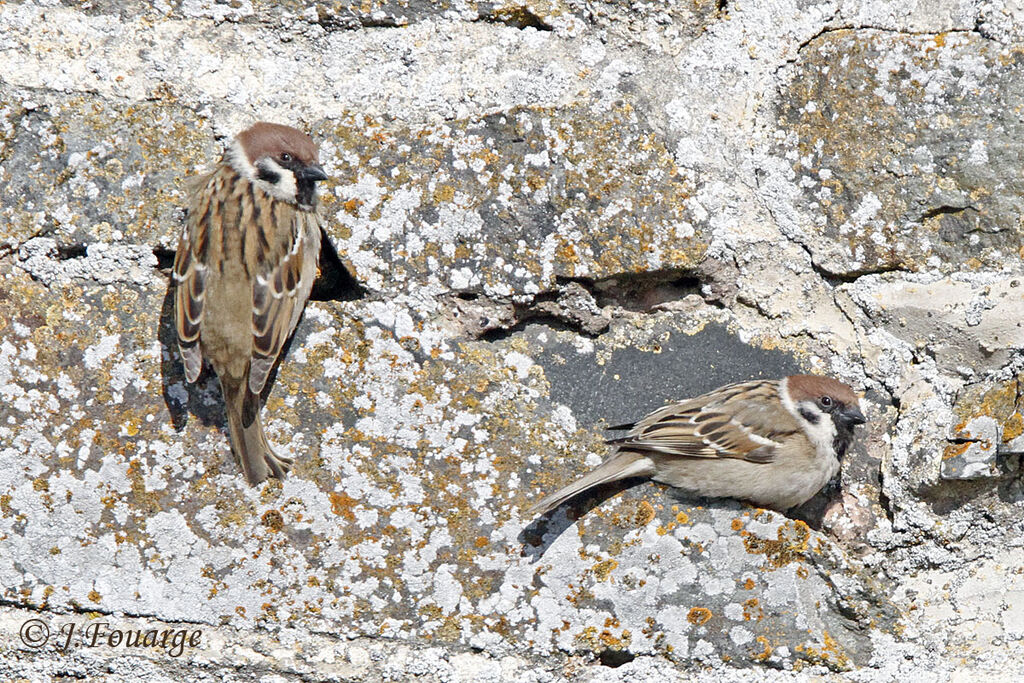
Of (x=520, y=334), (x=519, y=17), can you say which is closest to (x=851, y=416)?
(x=520, y=334)

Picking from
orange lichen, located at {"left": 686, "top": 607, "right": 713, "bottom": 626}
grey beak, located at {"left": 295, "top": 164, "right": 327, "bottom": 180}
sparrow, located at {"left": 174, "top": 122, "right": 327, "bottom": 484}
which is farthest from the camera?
grey beak, located at {"left": 295, "top": 164, "right": 327, "bottom": 180}

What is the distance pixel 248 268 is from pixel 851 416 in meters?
1.29

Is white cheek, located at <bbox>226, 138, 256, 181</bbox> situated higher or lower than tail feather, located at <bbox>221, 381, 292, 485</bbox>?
higher

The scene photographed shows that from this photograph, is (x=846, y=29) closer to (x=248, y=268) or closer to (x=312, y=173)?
(x=312, y=173)

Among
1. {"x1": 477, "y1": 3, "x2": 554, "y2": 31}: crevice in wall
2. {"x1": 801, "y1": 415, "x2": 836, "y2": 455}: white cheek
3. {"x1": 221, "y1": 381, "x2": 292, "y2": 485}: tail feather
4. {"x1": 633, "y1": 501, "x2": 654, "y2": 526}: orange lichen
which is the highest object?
{"x1": 477, "y1": 3, "x2": 554, "y2": 31}: crevice in wall

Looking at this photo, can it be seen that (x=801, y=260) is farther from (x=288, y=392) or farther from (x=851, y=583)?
(x=288, y=392)

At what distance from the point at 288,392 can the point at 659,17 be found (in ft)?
3.55

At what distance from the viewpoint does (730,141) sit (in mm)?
2115

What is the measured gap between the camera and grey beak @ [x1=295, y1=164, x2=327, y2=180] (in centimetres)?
212

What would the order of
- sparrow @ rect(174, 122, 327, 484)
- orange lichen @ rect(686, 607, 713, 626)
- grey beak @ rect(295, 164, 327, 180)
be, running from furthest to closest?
grey beak @ rect(295, 164, 327, 180)
sparrow @ rect(174, 122, 327, 484)
orange lichen @ rect(686, 607, 713, 626)

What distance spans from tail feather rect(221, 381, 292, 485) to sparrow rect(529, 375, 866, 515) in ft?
1.62

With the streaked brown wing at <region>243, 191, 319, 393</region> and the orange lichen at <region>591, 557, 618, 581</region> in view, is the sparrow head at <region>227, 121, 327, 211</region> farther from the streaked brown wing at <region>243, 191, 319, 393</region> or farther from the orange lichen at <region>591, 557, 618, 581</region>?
the orange lichen at <region>591, 557, 618, 581</region>

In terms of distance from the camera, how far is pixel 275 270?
7.29 ft

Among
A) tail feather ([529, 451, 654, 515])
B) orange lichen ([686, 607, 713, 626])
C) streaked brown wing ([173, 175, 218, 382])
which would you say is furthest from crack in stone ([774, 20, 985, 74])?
streaked brown wing ([173, 175, 218, 382])
